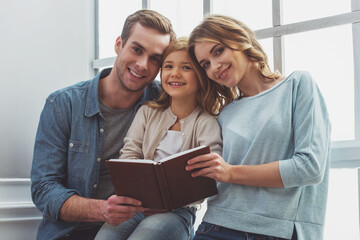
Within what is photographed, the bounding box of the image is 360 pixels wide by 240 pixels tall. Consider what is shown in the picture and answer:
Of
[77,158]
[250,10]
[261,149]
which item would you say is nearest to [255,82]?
[261,149]

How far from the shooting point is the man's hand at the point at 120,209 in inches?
55.9

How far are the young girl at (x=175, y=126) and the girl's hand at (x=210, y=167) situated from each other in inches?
7.2

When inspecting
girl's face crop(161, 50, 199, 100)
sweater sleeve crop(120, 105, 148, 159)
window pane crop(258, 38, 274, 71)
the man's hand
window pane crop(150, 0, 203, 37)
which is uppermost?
window pane crop(150, 0, 203, 37)

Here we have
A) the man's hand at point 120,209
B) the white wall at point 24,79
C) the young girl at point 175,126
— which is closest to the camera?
the man's hand at point 120,209

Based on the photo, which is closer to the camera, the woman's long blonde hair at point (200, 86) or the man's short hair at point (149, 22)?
the woman's long blonde hair at point (200, 86)

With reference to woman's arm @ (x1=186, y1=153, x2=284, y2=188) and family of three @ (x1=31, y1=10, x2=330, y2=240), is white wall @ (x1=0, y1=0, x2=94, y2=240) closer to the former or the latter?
family of three @ (x1=31, y1=10, x2=330, y2=240)

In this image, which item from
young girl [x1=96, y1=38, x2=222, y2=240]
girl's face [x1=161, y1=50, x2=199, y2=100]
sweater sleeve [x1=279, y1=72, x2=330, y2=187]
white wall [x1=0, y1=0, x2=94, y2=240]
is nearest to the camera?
sweater sleeve [x1=279, y1=72, x2=330, y2=187]

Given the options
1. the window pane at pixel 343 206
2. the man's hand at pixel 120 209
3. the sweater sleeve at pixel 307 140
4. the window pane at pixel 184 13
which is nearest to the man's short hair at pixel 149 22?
the window pane at pixel 184 13

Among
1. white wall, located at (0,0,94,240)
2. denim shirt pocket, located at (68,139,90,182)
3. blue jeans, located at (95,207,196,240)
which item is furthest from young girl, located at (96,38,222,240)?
white wall, located at (0,0,94,240)

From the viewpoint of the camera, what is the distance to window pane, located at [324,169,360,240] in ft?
5.26

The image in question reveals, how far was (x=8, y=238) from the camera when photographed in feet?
6.33

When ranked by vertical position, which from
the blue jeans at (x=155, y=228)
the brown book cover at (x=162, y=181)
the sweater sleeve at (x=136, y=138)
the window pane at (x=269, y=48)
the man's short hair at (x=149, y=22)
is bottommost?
the blue jeans at (x=155, y=228)

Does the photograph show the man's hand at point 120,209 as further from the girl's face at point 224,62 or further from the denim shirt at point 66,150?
the girl's face at point 224,62

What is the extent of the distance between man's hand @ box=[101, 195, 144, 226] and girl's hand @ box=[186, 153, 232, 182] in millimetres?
257
